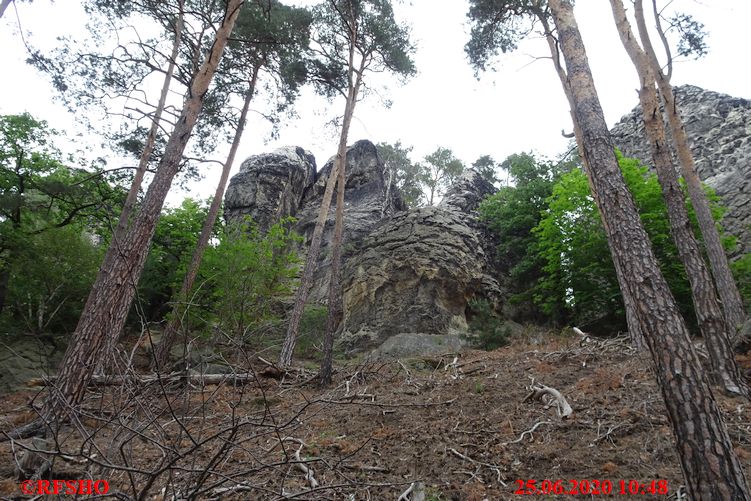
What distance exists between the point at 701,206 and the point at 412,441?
7191 mm

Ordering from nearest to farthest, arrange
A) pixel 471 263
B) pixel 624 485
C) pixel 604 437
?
pixel 624 485
pixel 604 437
pixel 471 263

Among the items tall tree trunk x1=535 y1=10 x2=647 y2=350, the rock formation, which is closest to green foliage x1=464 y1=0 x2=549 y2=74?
tall tree trunk x1=535 y1=10 x2=647 y2=350

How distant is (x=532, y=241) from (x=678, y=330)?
12384 mm

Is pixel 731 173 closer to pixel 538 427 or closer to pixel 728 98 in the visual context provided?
pixel 728 98

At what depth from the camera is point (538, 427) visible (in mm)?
4199

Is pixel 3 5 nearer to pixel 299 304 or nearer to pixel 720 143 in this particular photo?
pixel 299 304

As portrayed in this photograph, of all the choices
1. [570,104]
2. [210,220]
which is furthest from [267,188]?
[570,104]

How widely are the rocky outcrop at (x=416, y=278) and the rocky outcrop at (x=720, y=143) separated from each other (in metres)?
7.44

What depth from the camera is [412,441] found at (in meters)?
4.23

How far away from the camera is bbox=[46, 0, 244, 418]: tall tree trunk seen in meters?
4.25

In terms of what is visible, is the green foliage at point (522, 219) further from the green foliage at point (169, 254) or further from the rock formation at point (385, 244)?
the green foliage at point (169, 254)

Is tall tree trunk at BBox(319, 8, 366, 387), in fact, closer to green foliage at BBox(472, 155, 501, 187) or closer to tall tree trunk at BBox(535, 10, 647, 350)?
tall tree trunk at BBox(535, 10, 647, 350)

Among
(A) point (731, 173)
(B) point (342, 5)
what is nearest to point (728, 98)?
(A) point (731, 173)
